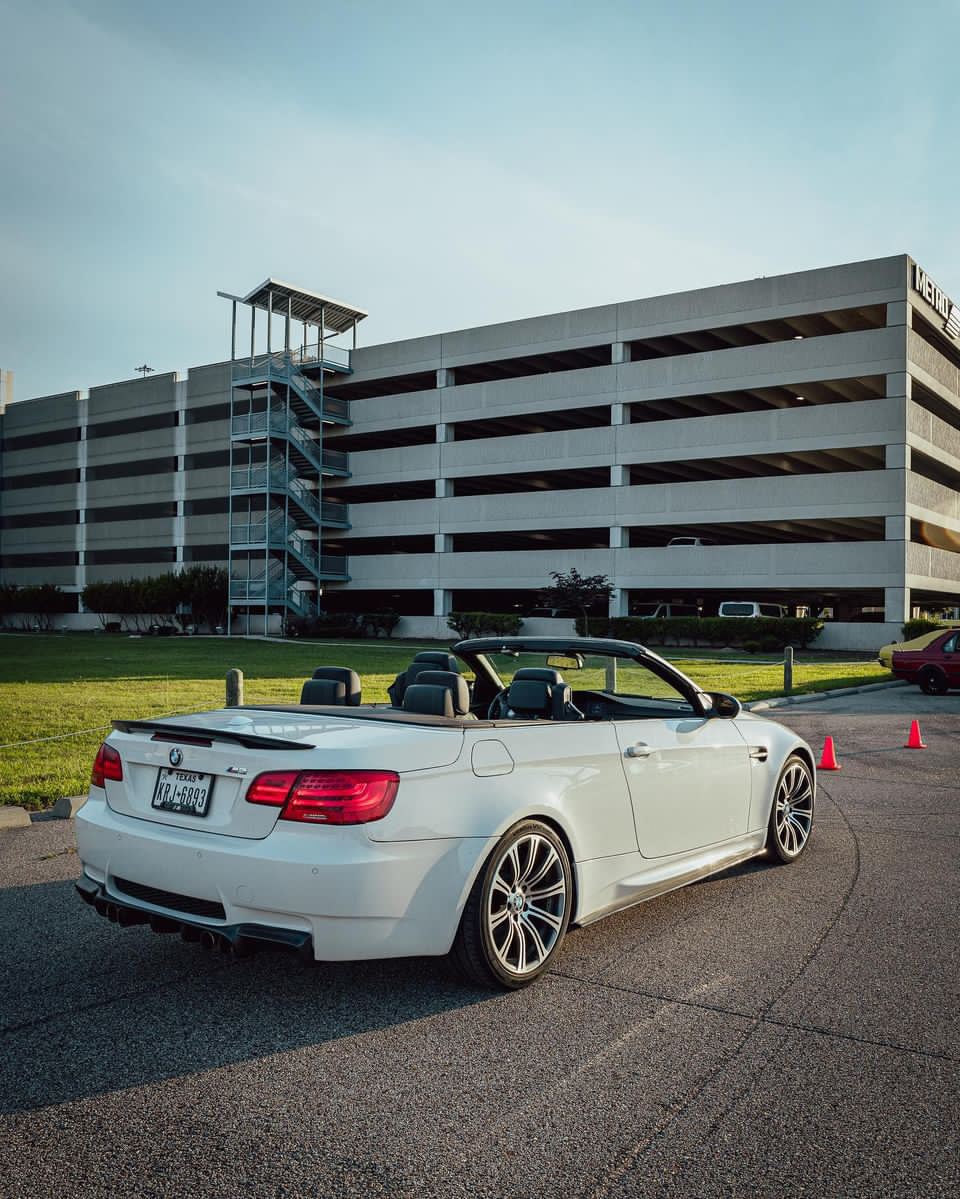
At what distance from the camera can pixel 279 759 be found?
4160 millimetres

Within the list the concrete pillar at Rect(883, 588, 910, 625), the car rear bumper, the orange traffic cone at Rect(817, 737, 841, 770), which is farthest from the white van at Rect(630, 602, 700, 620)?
the car rear bumper

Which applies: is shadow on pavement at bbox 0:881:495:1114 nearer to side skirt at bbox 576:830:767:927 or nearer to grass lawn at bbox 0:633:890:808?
side skirt at bbox 576:830:767:927

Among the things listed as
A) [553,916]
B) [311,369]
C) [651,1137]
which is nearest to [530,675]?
Answer: [553,916]

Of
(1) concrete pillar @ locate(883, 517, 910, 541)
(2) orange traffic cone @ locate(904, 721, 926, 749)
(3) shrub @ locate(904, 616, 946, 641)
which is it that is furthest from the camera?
(1) concrete pillar @ locate(883, 517, 910, 541)

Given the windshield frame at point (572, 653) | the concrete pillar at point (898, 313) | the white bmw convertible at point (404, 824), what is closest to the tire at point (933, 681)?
the windshield frame at point (572, 653)

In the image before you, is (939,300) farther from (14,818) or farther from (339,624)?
(14,818)

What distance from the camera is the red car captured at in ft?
72.0

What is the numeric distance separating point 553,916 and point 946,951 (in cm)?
196

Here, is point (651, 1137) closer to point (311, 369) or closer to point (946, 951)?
point (946, 951)

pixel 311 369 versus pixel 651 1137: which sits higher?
pixel 311 369

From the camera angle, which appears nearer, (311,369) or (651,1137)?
(651,1137)

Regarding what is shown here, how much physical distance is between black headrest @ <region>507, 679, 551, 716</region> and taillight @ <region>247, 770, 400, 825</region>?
4.89ft

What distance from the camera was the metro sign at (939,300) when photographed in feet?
133

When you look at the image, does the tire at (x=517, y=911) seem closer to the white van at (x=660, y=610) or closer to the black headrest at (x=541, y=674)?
the black headrest at (x=541, y=674)
